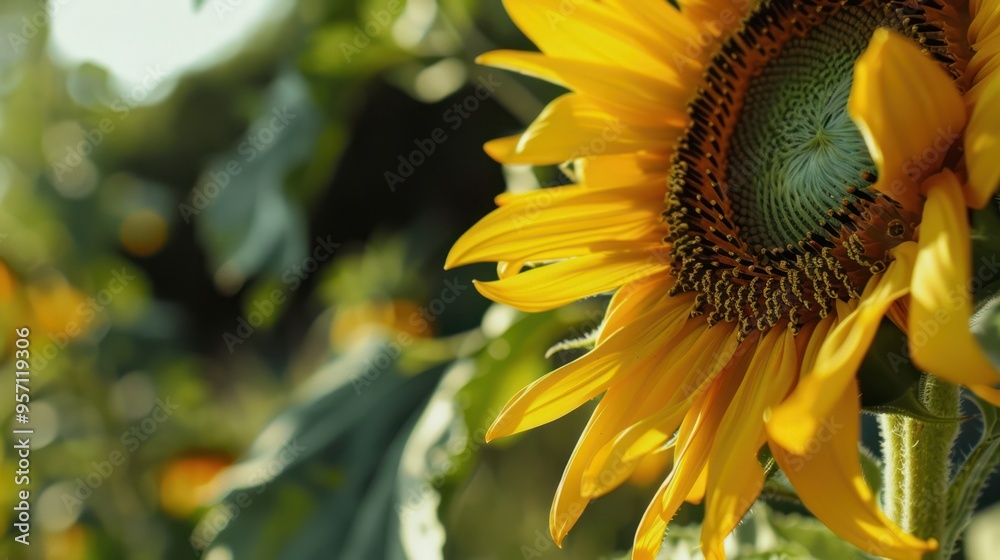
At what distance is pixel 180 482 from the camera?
2.25 metres

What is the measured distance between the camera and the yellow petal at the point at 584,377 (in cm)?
71

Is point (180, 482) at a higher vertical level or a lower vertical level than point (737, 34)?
lower

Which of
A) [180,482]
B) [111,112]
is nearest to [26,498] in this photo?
[180,482]

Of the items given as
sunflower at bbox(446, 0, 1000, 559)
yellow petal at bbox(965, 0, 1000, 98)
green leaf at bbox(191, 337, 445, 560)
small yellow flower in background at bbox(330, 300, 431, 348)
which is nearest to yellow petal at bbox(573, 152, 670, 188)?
sunflower at bbox(446, 0, 1000, 559)

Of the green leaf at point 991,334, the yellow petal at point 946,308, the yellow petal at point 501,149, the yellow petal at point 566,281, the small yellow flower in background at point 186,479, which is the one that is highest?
the yellow petal at point 946,308

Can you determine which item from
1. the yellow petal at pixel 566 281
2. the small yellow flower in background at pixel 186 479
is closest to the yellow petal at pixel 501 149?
the yellow petal at pixel 566 281

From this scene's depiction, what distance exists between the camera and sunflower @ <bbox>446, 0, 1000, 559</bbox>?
53 centimetres

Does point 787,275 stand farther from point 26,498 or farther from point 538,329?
point 26,498

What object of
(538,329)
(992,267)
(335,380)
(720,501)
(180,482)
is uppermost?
(992,267)

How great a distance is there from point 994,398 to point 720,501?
0.53 ft

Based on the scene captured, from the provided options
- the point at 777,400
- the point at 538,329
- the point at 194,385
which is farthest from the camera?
the point at 194,385

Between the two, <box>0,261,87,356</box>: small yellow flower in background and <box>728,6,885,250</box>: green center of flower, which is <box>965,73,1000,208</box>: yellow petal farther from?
<box>0,261,87,356</box>: small yellow flower in background

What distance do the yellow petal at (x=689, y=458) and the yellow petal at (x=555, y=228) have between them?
0.18 metres

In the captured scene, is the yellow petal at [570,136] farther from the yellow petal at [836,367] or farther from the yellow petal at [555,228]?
the yellow petal at [836,367]
